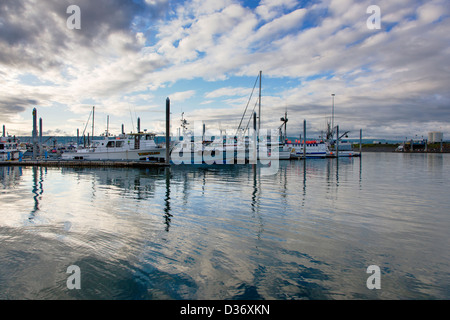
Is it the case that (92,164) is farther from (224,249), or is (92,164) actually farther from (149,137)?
(224,249)

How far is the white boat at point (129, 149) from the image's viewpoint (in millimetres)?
38375

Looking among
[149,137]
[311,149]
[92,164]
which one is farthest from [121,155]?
[311,149]

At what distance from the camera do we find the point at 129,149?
1516 inches

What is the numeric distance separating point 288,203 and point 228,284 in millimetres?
7930

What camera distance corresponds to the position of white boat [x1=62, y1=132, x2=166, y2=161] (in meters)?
38.4

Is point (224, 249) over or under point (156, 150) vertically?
under

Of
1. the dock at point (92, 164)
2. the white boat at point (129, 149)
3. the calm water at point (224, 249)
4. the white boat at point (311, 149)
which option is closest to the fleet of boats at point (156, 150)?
the white boat at point (129, 149)

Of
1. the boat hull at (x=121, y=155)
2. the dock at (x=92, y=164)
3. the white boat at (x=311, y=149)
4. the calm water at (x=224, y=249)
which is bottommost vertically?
the calm water at (x=224, y=249)

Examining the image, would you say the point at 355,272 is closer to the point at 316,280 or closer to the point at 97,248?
the point at 316,280

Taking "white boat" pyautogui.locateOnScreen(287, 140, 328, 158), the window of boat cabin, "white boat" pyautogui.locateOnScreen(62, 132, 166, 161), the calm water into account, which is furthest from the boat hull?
"white boat" pyautogui.locateOnScreen(287, 140, 328, 158)

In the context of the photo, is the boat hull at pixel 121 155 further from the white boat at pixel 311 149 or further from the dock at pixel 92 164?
the white boat at pixel 311 149
